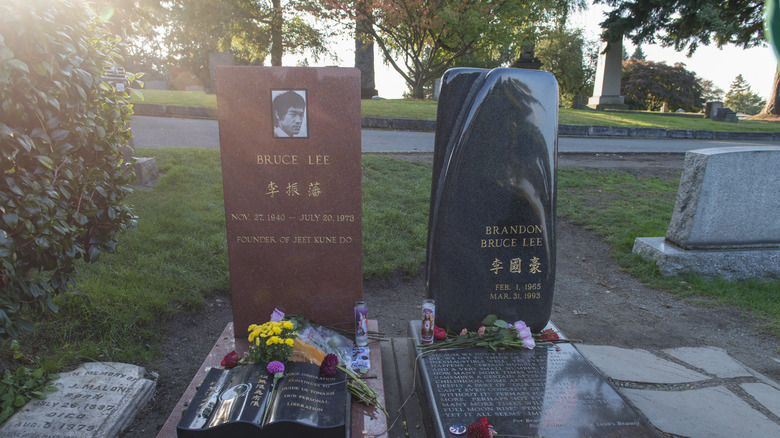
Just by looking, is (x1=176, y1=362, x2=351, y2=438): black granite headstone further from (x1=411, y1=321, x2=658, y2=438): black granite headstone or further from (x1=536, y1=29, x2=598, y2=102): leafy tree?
(x1=536, y1=29, x2=598, y2=102): leafy tree

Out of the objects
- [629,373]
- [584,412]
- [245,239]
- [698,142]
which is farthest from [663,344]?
[698,142]

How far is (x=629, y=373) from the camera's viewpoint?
9.86ft

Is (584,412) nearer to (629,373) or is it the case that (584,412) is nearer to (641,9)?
(629,373)

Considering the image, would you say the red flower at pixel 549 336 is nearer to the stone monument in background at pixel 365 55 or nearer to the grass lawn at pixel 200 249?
the grass lawn at pixel 200 249

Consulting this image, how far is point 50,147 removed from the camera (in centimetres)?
214

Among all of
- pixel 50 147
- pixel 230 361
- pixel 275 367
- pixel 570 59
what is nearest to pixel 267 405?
pixel 275 367

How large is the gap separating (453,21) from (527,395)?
1516 centimetres

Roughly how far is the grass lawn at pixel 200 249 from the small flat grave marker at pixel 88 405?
22cm

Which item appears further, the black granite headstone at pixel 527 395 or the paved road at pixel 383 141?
the paved road at pixel 383 141

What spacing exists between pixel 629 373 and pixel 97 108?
3555 mm

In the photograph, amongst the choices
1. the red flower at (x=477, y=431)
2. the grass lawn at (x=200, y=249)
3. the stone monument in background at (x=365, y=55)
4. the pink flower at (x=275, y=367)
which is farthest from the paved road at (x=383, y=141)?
the stone monument in background at (x=365, y=55)

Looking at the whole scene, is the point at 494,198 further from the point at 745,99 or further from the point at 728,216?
the point at 745,99

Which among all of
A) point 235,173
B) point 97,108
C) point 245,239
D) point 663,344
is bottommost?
point 663,344

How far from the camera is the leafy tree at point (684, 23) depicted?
18109 millimetres
